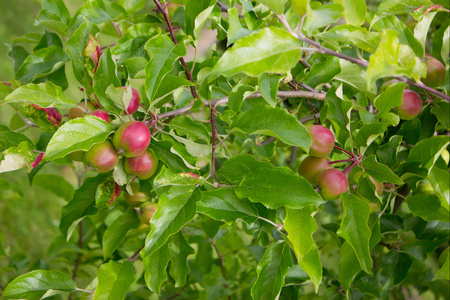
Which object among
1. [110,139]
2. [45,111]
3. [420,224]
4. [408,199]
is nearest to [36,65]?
[45,111]

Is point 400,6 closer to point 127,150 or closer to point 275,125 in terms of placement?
point 275,125

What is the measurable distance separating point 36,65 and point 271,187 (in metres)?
0.69

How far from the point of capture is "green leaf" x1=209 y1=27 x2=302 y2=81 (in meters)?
0.60

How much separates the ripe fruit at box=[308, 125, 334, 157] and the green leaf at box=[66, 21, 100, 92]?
0.47 m

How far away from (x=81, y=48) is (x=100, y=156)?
0.24 m

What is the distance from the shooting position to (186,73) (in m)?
0.90

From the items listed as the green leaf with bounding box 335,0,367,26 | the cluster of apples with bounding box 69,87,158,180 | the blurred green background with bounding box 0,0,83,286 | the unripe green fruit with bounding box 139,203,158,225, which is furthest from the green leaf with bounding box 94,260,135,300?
the blurred green background with bounding box 0,0,83,286

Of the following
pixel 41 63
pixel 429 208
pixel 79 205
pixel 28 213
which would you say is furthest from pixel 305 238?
pixel 28 213

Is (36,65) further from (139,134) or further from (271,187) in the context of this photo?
(271,187)

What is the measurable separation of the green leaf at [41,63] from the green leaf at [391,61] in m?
0.77

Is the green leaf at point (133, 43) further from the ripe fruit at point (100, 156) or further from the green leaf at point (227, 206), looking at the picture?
the green leaf at point (227, 206)

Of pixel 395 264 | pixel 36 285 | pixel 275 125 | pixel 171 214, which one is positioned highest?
pixel 275 125

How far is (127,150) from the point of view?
76 centimetres

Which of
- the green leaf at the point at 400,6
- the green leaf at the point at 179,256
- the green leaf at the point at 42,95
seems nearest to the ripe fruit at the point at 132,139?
the green leaf at the point at 42,95
